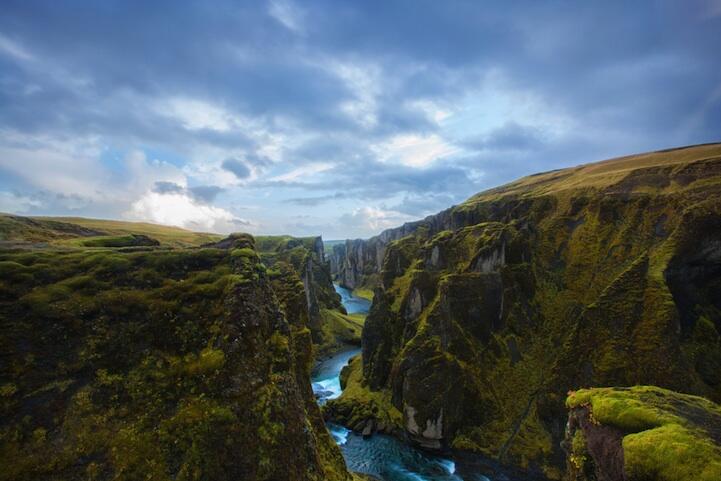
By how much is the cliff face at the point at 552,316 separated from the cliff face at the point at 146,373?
37.4 m

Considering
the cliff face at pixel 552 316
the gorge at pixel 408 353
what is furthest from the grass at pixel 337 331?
the cliff face at pixel 552 316

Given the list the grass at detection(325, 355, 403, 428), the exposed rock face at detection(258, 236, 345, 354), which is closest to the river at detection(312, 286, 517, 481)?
the grass at detection(325, 355, 403, 428)

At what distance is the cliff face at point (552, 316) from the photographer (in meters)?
59.2

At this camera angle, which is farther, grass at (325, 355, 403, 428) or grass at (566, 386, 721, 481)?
grass at (325, 355, 403, 428)

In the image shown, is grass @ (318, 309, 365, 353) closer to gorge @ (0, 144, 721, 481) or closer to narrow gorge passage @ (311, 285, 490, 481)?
gorge @ (0, 144, 721, 481)

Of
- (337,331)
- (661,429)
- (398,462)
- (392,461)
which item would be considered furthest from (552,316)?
(337,331)

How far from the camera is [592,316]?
6494 cm

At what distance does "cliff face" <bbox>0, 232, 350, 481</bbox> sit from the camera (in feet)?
79.9

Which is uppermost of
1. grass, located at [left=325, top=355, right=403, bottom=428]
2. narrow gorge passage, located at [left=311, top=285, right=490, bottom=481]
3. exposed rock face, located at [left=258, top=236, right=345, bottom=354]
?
exposed rock face, located at [left=258, top=236, right=345, bottom=354]

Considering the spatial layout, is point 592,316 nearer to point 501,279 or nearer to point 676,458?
point 501,279

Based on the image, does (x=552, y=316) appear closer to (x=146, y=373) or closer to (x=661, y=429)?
(x=661, y=429)

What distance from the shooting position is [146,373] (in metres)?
28.7

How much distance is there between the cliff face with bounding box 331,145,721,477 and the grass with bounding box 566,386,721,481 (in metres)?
32.6

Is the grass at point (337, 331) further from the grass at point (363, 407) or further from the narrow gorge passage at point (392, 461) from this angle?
the narrow gorge passage at point (392, 461)
